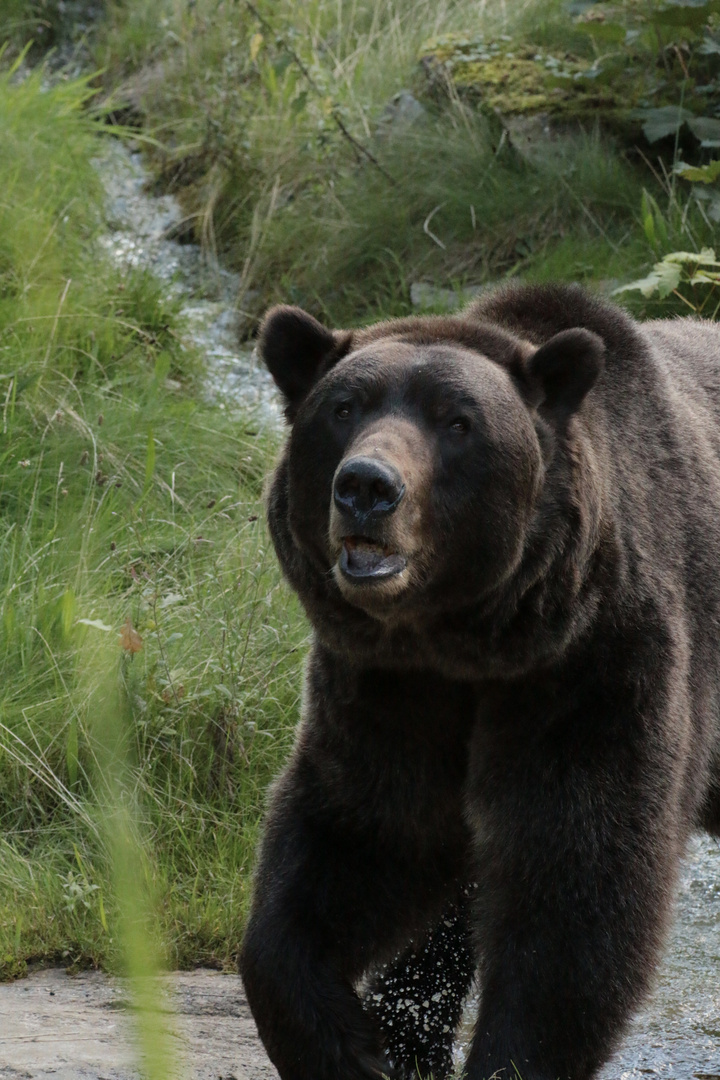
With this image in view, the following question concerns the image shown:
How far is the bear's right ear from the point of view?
131 inches

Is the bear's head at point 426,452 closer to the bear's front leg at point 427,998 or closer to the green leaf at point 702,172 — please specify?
the bear's front leg at point 427,998

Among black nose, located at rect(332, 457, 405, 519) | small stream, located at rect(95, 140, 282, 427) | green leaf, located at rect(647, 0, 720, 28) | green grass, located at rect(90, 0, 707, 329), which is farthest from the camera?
green grass, located at rect(90, 0, 707, 329)

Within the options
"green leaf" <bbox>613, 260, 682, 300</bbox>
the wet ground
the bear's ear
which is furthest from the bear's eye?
"green leaf" <bbox>613, 260, 682, 300</bbox>

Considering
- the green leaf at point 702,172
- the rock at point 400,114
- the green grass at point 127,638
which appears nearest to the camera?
the green grass at point 127,638

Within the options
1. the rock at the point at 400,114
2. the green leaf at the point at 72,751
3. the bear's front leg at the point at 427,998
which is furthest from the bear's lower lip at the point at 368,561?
the rock at the point at 400,114

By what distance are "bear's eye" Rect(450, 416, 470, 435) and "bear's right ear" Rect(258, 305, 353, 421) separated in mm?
454

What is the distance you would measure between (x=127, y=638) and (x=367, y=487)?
182cm

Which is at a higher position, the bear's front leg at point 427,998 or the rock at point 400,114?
the rock at point 400,114

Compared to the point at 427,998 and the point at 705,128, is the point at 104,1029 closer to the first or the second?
the point at 427,998

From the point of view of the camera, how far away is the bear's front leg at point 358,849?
3203 millimetres

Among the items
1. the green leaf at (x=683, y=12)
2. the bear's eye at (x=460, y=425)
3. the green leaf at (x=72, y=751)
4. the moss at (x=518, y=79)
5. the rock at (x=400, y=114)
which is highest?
the bear's eye at (x=460, y=425)

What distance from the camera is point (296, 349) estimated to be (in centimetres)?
337

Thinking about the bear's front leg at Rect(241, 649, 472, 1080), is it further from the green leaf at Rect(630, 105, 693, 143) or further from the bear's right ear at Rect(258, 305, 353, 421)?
the green leaf at Rect(630, 105, 693, 143)

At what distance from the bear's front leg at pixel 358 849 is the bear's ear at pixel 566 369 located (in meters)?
0.70
